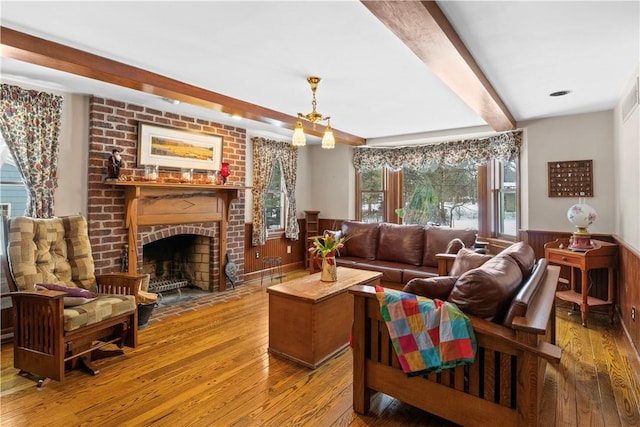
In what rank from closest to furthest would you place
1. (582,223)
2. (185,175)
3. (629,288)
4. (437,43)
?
(437,43) → (629,288) → (582,223) → (185,175)

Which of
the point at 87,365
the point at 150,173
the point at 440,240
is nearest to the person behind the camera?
the point at 87,365

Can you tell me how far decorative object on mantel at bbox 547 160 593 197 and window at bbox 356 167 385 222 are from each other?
8.36 feet

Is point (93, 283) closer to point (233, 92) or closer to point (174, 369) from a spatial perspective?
point (174, 369)

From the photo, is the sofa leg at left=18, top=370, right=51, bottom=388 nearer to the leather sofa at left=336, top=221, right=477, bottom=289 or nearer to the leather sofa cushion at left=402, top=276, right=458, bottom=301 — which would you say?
the leather sofa cushion at left=402, top=276, right=458, bottom=301

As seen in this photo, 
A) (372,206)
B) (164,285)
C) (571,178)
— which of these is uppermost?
(571,178)

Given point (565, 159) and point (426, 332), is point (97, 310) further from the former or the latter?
point (565, 159)

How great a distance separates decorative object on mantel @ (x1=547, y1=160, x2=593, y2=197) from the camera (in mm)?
4016

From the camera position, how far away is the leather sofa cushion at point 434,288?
1.92 m

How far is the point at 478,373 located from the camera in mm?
1731

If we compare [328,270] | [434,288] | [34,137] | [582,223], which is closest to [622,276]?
[582,223]

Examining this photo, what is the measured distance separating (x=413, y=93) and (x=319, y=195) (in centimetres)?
326

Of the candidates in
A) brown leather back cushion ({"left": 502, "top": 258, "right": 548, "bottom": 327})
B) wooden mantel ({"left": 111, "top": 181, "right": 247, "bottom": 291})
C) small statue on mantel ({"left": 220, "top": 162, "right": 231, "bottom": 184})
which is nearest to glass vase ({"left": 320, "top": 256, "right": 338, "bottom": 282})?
brown leather back cushion ({"left": 502, "top": 258, "right": 548, "bottom": 327})

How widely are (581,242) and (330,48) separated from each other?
326cm

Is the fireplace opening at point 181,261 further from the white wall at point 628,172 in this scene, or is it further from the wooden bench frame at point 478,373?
the white wall at point 628,172
